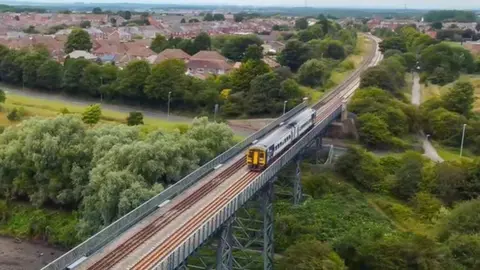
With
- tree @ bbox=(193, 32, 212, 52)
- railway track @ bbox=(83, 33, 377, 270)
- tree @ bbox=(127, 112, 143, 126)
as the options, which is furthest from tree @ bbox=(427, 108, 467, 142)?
tree @ bbox=(193, 32, 212, 52)

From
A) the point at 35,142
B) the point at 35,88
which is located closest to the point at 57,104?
the point at 35,88

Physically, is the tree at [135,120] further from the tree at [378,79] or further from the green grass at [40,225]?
the tree at [378,79]

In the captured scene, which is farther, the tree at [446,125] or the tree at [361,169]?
the tree at [446,125]

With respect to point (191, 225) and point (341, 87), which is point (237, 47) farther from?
point (191, 225)

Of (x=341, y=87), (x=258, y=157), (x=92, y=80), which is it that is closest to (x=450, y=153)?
(x=341, y=87)

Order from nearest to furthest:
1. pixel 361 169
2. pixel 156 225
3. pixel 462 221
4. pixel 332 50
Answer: pixel 156 225
pixel 462 221
pixel 361 169
pixel 332 50

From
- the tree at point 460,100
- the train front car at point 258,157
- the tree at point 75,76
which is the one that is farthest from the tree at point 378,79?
the train front car at point 258,157
